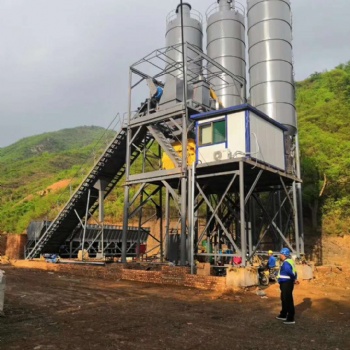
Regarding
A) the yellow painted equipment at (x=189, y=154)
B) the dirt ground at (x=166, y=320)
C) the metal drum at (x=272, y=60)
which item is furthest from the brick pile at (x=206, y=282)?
the metal drum at (x=272, y=60)

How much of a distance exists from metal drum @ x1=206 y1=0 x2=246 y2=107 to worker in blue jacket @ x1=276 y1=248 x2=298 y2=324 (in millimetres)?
16711

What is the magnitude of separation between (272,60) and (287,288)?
16.7 meters

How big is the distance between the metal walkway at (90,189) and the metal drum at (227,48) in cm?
638

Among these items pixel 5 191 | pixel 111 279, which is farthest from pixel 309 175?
pixel 5 191

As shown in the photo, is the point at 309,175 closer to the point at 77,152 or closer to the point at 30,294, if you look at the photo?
the point at 30,294

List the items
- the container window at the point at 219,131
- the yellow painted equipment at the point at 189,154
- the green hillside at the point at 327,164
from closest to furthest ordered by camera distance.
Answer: the container window at the point at 219,131
the yellow painted equipment at the point at 189,154
the green hillside at the point at 327,164

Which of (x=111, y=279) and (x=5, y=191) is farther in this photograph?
(x=5, y=191)

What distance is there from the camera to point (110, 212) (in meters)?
38.8

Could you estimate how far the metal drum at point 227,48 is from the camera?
79.8ft

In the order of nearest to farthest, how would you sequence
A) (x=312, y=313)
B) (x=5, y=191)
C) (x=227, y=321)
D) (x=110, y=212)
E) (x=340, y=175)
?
(x=227, y=321) → (x=312, y=313) → (x=340, y=175) → (x=110, y=212) → (x=5, y=191)

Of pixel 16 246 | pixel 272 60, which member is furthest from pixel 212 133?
pixel 16 246

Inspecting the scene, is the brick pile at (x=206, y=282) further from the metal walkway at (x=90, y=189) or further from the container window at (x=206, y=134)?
the metal walkway at (x=90, y=189)

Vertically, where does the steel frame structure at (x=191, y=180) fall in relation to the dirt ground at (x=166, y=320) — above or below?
above

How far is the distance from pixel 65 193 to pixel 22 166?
46.5 meters
